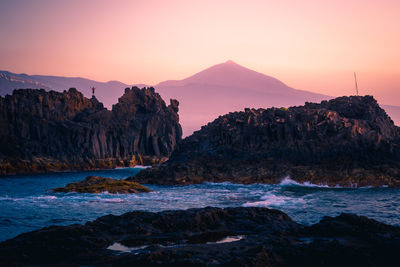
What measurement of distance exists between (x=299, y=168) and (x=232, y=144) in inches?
372

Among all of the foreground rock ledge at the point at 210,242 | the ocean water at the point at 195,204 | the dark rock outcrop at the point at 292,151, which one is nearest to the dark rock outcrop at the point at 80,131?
the dark rock outcrop at the point at 292,151

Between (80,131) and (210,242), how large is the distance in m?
95.2

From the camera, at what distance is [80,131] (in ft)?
342

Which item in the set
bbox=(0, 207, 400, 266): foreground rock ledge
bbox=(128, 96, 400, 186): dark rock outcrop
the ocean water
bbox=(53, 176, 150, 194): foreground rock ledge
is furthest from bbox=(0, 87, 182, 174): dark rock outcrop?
bbox=(0, 207, 400, 266): foreground rock ledge

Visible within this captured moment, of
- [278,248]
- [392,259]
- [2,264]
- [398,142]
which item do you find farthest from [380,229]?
[398,142]

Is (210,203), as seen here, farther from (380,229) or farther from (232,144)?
(232,144)

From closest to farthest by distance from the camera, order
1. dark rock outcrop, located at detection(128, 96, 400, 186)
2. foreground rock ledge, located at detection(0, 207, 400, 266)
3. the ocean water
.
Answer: foreground rock ledge, located at detection(0, 207, 400, 266) < the ocean water < dark rock outcrop, located at detection(128, 96, 400, 186)

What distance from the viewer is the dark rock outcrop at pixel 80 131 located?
3629 inches

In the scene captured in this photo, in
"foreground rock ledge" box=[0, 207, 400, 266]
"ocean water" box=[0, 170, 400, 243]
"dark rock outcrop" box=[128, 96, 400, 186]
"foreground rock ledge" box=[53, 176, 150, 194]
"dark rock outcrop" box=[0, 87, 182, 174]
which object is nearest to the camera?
"foreground rock ledge" box=[0, 207, 400, 266]

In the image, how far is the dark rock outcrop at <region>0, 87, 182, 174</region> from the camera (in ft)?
302

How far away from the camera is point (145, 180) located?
1903 inches

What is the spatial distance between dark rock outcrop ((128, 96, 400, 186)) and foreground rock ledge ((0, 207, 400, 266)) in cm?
2584

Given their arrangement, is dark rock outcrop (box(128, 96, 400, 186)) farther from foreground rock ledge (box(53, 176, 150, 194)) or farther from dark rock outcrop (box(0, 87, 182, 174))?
dark rock outcrop (box(0, 87, 182, 174))

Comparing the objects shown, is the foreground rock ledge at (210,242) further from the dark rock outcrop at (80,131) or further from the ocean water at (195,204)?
the dark rock outcrop at (80,131)
